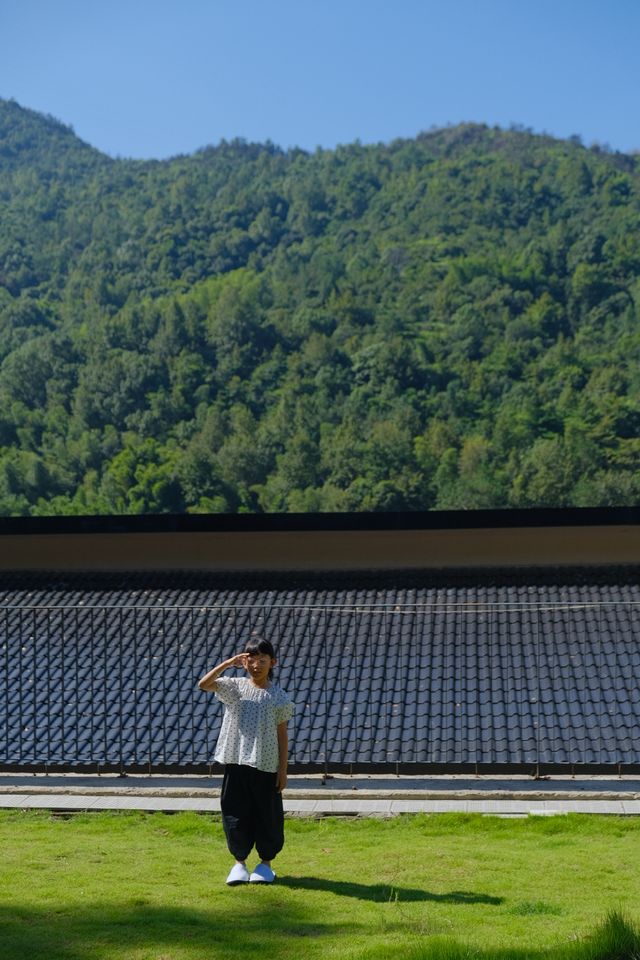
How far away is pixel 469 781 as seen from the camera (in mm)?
6312

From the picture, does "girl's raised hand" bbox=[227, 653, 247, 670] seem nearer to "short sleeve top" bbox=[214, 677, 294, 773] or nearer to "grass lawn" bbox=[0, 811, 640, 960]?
"short sleeve top" bbox=[214, 677, 294, 773]

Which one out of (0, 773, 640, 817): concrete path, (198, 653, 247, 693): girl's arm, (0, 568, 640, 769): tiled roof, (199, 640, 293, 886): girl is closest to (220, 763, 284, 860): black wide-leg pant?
(199, 640, 293, 886): girl

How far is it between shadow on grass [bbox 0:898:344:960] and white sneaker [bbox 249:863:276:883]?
0.24 m

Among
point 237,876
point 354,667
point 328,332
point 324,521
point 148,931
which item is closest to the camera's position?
point 148,931

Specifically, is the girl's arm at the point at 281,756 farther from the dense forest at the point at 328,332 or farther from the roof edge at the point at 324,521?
the dense forest at the point at 328,332

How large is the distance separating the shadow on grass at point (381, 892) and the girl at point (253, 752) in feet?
0.51

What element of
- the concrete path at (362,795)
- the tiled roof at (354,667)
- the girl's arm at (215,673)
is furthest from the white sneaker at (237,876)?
the tiled roof at (354,667)

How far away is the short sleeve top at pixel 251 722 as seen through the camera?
14.6 ft

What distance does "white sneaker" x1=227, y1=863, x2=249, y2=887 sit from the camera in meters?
4.28

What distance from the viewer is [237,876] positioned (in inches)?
169

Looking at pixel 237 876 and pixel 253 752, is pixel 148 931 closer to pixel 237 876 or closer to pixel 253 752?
pixel 237 876

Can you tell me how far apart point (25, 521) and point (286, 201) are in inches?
2115

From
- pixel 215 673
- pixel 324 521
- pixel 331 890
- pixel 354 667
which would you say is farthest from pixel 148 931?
pixel 324 521

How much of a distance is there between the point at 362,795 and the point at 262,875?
67.3 inches
